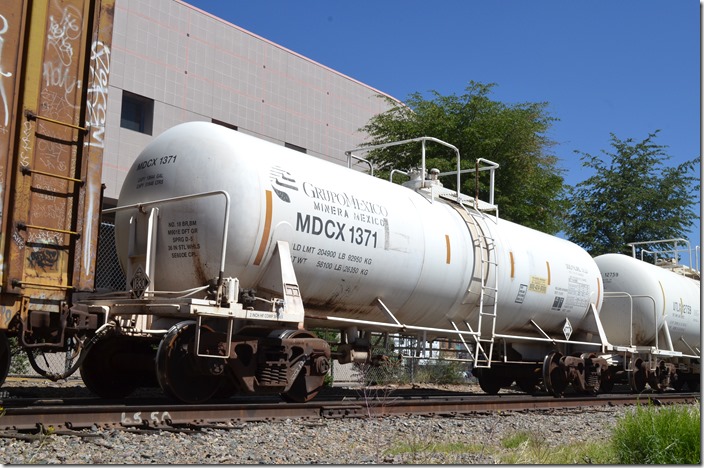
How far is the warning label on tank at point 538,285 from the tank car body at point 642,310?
11.0 ft

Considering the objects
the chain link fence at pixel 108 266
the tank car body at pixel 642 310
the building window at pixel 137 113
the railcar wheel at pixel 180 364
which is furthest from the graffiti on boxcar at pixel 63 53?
the building window at pixel 137 113

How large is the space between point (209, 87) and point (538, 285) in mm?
15221

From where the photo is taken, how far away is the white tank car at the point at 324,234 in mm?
9453

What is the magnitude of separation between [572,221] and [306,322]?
77.0 feet

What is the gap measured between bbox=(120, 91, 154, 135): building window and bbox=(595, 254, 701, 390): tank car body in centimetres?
1438

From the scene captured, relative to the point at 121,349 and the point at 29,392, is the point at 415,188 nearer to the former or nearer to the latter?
the point at 121,349

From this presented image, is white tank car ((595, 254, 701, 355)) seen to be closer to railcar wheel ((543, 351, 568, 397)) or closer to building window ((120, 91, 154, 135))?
railcar wheel ((543, 351, 568, 397))

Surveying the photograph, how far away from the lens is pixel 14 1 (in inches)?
304

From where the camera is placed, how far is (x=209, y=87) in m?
25.7

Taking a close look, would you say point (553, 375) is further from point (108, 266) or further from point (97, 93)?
point (97, 93)

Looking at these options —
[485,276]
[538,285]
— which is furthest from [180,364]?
[538,285]

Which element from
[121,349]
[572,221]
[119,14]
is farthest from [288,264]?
[572,221]

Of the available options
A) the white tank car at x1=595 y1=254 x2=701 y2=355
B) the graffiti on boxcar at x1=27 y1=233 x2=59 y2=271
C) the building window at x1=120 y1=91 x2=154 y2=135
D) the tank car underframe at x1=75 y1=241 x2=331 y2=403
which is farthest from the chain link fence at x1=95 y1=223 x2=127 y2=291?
the building window at x1=120 y1=91 x2=154 y2=135

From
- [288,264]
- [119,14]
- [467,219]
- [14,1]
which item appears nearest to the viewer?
[14,1]
